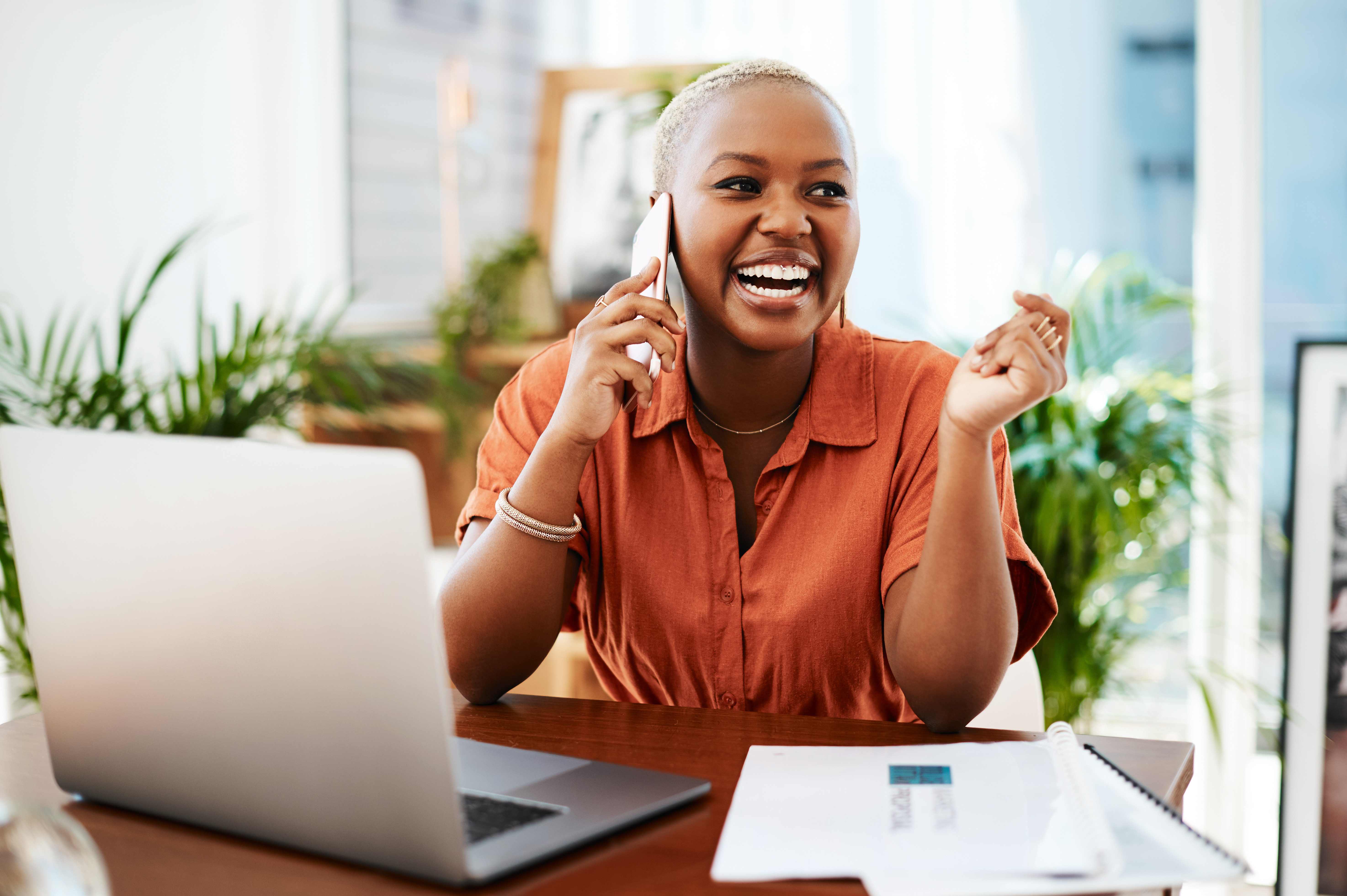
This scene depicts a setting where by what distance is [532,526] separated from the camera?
1.24 meters

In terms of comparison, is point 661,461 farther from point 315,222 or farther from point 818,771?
point 315,222

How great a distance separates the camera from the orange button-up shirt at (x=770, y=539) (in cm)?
130

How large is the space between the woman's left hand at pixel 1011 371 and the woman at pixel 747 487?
0.01m

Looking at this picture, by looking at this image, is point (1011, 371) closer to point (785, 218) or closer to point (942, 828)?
point (785, 218)

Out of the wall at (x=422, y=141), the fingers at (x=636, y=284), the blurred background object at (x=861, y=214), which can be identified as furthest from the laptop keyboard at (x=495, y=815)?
the wall at (x=422, y=141)

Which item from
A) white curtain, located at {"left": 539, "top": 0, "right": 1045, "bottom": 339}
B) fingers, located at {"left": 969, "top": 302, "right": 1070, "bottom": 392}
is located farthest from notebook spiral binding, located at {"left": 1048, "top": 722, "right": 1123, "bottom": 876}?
white curtain, located at {"left": 539, "top": 0, "right": 1045, "bottom": 339}

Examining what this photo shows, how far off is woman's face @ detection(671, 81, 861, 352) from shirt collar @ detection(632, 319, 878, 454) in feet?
0.28

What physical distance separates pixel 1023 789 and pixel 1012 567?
45 centimetres

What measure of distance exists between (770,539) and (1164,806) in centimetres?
61

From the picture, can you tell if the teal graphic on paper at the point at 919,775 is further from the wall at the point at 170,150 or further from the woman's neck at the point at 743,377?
the wall at the point at 170,150

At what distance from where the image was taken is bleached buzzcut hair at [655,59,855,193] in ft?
4.42

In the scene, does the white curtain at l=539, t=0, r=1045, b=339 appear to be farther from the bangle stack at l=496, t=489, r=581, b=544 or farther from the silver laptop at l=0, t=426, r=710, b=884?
the silver laptop at l=0, t=426, r=710, b=884

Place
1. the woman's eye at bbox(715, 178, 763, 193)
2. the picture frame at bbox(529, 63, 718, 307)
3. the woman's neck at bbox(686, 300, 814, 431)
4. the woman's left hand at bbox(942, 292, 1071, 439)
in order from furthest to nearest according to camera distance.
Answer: the picture frame at bbox(529, 63, 718, 307)
the woman's neck at bbox(686, 300, 814, 431)
the woman's eye at bbox(715, 178, 763, 193)
the woman's left hand at bbox(942, 292, 1071, 439)

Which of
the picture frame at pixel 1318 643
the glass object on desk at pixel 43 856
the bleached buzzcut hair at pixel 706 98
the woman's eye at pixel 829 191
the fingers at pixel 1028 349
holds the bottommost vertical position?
the picture frame at pixel 1318 643
